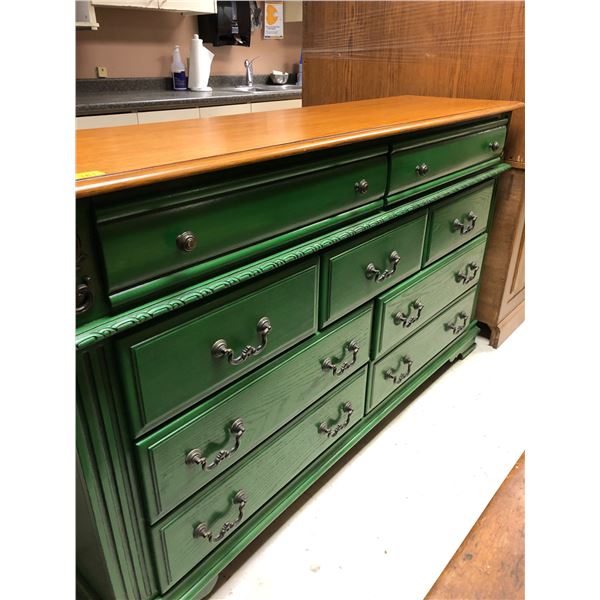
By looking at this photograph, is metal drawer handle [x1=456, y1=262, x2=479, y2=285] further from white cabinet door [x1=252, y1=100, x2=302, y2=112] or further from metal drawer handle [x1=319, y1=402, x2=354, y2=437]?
white cabinet door [x1=252, y1=100, x2=302, y2=112]

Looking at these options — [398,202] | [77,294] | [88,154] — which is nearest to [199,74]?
[398,202]

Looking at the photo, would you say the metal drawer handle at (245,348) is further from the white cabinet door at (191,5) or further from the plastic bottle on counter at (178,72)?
the plastic bottle on counter at (178,72)

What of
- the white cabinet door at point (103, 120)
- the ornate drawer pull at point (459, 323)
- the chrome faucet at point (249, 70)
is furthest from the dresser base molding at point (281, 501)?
the chrome faucet at point (249, 70)

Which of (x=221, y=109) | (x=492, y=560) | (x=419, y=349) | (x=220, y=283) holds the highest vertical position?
(x=221, y=109)

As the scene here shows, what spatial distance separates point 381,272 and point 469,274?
1.97 ft

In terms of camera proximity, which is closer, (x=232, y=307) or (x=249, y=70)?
(x=232, y=307)

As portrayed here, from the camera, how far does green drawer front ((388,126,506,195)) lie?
1099 mm

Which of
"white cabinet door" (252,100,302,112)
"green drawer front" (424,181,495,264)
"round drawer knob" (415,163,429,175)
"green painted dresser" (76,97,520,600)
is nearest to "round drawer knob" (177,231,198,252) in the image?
"green painted dresser" (76,97,520,600)

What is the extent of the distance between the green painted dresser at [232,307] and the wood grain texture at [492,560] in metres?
0.38

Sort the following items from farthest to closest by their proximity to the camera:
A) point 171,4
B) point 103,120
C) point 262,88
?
point 262,88 < point 171,4 < point 103,120

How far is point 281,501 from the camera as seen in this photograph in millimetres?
1146

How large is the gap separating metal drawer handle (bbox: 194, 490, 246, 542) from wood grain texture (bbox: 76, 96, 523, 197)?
67 centimetres

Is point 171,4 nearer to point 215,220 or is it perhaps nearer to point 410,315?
point 410,315

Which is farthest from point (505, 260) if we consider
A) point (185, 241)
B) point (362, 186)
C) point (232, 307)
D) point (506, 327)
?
point (185, 241)
